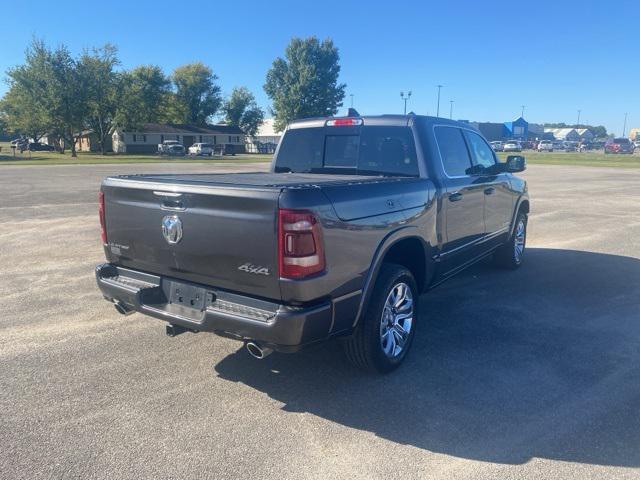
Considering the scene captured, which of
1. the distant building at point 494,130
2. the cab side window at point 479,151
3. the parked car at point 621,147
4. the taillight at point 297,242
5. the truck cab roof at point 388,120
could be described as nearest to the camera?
the taillight at point 297,242

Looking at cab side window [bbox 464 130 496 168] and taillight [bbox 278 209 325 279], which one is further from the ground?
cab side window [bbox 464 130 496 168]

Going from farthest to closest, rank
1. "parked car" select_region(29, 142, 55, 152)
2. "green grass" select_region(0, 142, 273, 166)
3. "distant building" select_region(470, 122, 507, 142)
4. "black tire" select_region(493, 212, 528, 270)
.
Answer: "distant building" select_region(470, 122, 507, 142)
"parked car" select_region(29, 142, 55, 152)
"green grass" select_region(0, 142, 273, 166)
"black tire" select_region(493, 212, 528, 270)

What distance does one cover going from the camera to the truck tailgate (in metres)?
3.11

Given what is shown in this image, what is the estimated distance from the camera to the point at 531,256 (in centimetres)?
826

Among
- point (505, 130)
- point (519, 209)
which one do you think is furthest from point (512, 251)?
point (505, 130)

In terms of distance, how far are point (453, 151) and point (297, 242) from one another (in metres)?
2.78

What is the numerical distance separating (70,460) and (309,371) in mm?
1774

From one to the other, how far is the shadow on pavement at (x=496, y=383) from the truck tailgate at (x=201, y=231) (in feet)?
3.27

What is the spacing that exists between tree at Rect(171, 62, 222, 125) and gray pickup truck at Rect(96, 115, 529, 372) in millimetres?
87350

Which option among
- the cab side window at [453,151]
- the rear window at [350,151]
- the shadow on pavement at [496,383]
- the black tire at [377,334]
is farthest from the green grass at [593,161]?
the black tire at [377,334]

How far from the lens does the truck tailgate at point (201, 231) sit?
10.2 ft

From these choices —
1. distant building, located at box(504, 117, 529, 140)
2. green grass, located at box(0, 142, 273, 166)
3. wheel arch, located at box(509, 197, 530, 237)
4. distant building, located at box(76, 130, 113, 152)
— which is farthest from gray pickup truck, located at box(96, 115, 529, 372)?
distant building, located at box(504, 117, 529, 140)

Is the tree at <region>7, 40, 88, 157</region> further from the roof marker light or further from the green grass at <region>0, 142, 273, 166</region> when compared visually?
the roof marker light

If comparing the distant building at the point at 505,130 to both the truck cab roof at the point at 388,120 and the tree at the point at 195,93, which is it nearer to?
the tree at the point at 195,93
